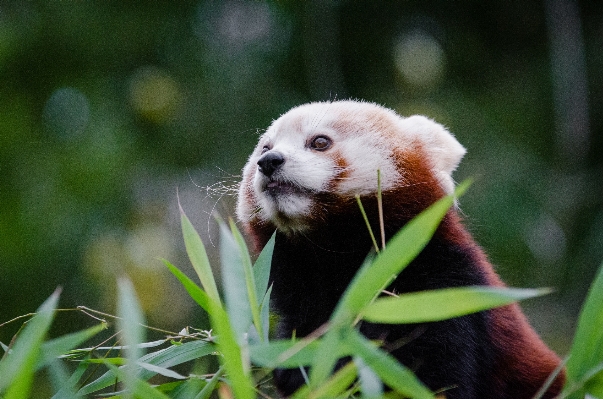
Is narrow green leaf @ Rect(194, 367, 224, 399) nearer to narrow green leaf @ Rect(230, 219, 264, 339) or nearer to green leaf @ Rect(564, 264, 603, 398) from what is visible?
narrow green leaf @ Rect(230, 219, 264, 339)

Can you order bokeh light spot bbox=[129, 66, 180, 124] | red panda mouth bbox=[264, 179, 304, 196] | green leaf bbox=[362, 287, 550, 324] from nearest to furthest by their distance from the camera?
green leaf bbox=[362, 287, 550, 324] < red panda mouth bbox=[264, 179, 304, 196] < bokeh light spot bbox=[129, 66, 180, 124]

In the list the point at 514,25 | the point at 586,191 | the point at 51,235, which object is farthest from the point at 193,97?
the point at 586,191

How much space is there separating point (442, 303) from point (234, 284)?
0.41 m

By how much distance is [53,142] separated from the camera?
5367 mm

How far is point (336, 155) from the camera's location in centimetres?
247

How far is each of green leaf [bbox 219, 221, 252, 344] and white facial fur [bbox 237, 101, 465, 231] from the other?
86 cm

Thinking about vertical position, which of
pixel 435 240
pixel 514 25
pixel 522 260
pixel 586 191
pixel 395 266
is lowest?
pixel 522 260

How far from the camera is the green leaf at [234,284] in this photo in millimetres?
1397

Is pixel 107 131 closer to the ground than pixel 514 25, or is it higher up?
closer to the ground

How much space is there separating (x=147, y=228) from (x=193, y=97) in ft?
3.42

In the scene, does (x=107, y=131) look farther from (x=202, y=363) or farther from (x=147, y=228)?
(x=202, y=363)

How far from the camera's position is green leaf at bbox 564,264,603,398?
1352mm

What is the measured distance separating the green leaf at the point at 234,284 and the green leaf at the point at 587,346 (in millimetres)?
587

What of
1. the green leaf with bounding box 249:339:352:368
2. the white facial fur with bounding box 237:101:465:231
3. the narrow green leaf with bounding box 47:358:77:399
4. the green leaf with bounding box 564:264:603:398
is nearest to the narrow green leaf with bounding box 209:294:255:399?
the green leaf with bounding box 249:339:352:368
